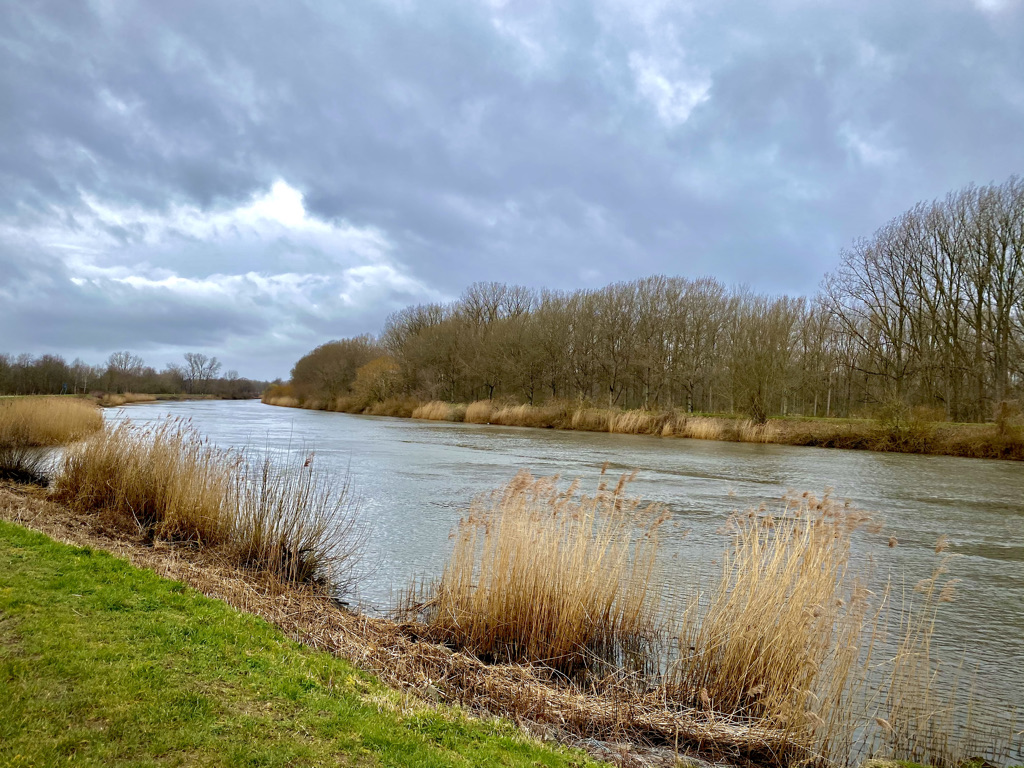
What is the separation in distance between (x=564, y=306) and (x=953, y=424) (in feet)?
85.5

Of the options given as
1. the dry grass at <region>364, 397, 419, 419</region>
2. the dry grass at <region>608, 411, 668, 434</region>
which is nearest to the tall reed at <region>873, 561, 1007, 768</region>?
the dry grass at <region>608, 411, 668, 434</region>

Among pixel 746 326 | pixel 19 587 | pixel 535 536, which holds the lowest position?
pixel 19 587

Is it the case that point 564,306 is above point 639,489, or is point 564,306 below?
above

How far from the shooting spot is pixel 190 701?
10.2ft

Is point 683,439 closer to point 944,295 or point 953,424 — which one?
point 953,424

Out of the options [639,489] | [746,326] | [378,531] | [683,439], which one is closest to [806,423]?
[683,439]

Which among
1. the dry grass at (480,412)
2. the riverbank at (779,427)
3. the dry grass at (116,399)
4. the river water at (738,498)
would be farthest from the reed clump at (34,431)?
the dry grass at (116,399)

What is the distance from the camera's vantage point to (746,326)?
35688 millimetres

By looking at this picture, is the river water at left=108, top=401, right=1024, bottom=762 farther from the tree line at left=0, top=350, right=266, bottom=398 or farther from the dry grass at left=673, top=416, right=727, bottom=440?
the tree line at left=0, top=350, right=266, bottom=398

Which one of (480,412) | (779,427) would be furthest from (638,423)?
(480,412)

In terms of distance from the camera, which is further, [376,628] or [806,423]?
[806,423]

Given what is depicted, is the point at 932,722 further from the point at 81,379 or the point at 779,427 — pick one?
the point at 81,379

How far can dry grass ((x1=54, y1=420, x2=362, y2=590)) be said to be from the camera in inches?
262

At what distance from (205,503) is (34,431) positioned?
11.1 m
